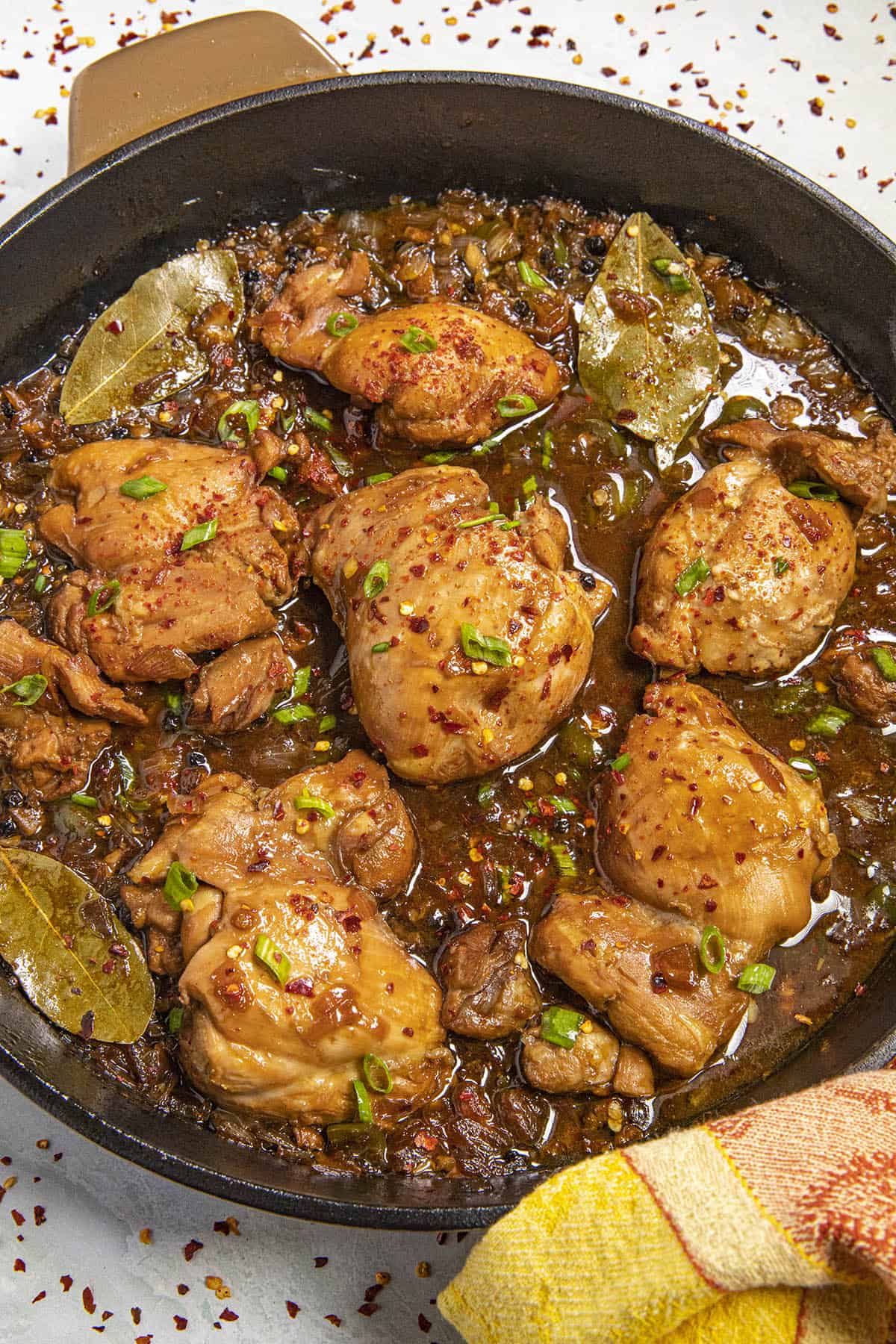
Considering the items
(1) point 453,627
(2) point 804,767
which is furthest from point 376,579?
(2) point 804,767

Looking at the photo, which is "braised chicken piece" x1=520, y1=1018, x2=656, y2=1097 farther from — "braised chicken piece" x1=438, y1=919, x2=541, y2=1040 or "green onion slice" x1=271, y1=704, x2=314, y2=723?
"green onion slice" x1=271, y1=704, x2=314, y2=723

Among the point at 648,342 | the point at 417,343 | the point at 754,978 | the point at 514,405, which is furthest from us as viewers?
the point at 648,342

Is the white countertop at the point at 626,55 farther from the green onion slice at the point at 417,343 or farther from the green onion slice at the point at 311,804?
the green onion slice at the point at 311,804

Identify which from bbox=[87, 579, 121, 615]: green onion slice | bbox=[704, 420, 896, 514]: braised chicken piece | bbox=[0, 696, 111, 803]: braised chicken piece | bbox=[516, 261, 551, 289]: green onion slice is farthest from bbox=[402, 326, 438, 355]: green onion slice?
bbox=[0, 696, 111, 803]: braised chicken piece

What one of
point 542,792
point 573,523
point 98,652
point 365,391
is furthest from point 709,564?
point 98,652

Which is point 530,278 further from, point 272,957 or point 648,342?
point 272,957

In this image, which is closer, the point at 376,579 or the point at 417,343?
the point at 376,579

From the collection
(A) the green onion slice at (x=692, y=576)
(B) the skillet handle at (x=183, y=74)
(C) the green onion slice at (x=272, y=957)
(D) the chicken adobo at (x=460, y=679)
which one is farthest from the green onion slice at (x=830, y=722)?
(B) the skillet handle at (x=183, y=74)
